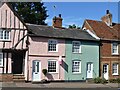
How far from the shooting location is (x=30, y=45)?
26953mm

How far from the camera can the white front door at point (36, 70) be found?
2714 cm

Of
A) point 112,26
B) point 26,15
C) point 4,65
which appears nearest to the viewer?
point 4,65

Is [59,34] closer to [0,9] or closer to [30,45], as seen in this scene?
[30,45]

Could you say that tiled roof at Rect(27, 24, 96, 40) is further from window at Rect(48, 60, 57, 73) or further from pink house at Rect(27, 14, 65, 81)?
window at Rect(48, 60, 57, 73)

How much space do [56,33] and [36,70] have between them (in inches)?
203

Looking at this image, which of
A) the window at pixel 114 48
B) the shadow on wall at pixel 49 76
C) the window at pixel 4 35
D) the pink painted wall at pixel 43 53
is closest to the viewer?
the window at pixel 4 35

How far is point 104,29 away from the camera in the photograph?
1369 inches

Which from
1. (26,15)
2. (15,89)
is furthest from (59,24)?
(26,15)

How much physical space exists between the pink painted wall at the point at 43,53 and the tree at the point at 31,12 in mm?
24919

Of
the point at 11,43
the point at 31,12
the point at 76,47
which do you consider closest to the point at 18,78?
the point at 11,43

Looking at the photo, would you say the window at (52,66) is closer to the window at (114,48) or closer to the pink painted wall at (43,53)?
the pink painted wall at (43,53)

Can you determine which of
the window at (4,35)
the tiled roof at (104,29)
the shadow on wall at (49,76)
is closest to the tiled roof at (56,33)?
the tiled roof at (104,29)

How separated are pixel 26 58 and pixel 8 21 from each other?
422 centimetres

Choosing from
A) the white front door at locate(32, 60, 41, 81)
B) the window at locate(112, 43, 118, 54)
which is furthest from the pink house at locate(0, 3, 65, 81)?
the window at locate(112, 43, 118, 54)
